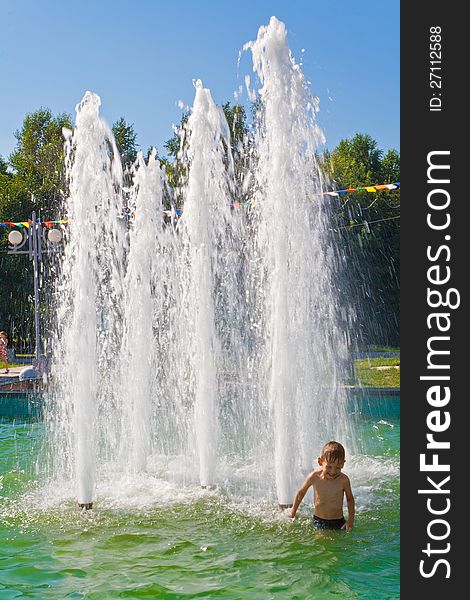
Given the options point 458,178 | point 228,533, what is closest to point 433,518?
point 458,178

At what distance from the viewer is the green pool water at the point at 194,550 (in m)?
4.80

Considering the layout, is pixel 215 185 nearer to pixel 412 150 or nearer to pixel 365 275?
pixel 412 150

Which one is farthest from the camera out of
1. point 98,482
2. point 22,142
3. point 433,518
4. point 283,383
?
point 22,142

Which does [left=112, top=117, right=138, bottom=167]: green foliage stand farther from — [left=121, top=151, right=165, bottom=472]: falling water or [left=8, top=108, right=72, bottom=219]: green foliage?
[left=121, top=151, right=165, bottom=472]: falling water

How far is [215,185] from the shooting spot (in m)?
8.24

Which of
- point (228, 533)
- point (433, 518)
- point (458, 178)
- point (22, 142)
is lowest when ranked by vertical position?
point (228, 533)

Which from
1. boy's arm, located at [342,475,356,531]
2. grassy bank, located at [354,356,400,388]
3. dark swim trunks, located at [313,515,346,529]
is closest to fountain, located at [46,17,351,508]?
dark swim trunks, located at [313,515,346,529]

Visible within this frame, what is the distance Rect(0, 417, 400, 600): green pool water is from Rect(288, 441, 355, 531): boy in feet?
0.40

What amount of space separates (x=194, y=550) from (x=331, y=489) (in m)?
1.14

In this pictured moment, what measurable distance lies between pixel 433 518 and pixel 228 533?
232 cm

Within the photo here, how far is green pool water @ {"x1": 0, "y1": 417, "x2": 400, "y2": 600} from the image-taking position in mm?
4805

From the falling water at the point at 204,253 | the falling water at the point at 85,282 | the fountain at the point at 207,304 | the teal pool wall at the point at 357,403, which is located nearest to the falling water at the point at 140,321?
the fountain at the point at 207,304

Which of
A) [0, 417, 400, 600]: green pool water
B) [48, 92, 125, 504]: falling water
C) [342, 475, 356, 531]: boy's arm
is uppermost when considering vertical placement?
[48, 92, 125, 504]: falling water

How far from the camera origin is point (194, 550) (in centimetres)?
547
